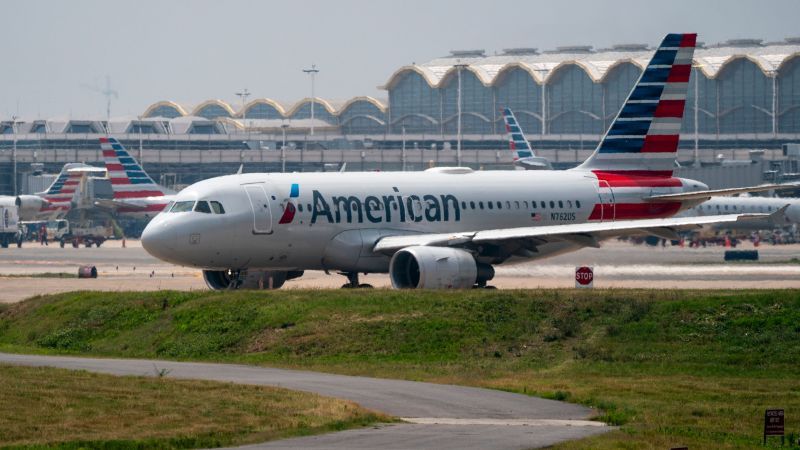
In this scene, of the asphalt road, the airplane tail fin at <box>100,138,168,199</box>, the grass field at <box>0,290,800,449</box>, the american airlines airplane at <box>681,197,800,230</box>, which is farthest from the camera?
the airplane tail fin at <box>100,138,168,199</box>

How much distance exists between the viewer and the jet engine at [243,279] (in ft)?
170

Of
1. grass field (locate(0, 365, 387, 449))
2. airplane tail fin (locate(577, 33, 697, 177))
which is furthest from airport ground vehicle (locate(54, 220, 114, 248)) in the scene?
grass field (locate(0, 365, 387, 449))

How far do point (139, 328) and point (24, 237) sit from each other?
104523mm

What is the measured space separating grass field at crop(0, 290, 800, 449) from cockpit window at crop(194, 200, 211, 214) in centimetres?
448

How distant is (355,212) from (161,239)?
23.5 feet

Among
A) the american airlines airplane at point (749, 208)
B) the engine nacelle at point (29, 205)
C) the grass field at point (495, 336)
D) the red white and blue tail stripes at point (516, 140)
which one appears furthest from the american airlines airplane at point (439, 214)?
the engine nacelle at point (29, 205)

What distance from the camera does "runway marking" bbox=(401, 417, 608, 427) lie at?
26.0 m

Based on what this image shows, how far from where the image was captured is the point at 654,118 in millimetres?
58500

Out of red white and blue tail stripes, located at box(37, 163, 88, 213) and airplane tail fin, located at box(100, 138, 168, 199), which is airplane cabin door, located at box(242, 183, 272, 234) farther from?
red white and blue tail stripes, located at box(37, 163, 88, 213)

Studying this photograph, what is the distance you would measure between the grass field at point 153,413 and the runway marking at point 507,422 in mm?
857

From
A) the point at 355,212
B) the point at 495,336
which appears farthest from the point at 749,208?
the point at 495,336

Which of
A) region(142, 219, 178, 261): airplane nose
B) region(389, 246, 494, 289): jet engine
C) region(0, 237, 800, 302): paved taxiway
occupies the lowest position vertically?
region(0, 237, 800, 302): paved taxiway

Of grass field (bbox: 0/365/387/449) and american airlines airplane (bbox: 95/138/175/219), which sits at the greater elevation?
american airlines airplane (bbox: 95/138/175/219)

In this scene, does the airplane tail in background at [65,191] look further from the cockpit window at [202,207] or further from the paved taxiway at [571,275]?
the cockpit window at [202,207]
